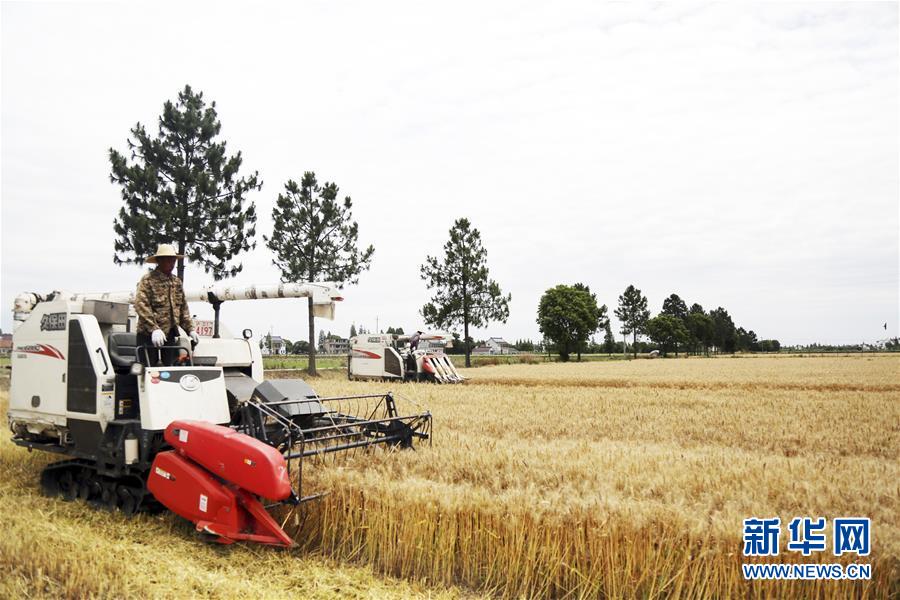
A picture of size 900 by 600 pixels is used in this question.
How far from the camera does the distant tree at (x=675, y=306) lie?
121250 millimetres

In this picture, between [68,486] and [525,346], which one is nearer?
[68,486]

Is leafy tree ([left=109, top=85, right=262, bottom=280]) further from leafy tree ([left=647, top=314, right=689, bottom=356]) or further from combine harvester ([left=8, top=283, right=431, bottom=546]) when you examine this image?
leafy tree ([left=647, top=314, right=689, bottom=356])

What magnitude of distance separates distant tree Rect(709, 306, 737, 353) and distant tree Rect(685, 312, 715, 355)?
9.05 ft

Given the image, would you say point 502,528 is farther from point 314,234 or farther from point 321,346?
point 321,346

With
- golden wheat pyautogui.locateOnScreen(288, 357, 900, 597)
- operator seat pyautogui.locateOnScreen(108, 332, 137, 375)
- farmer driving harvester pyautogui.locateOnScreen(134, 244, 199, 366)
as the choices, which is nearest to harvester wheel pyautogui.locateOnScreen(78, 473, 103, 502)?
operator seat pyautogui.locateOnScreen(108, 332, 137, 375)

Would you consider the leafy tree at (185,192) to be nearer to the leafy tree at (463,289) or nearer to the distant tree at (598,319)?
the leafy tree at (463,289)

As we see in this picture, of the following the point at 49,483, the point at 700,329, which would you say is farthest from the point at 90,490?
the point at 700,329

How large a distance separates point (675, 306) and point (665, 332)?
28.1 metres

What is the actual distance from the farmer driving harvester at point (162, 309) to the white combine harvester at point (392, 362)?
59.9 feet

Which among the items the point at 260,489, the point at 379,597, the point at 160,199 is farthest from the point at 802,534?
the point at 160,199

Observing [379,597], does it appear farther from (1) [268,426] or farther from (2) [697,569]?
(1) [268,426]

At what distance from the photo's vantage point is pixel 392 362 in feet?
86.0

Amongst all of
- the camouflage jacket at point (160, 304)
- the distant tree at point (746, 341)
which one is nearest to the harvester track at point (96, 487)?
the camouflage jacket at point (160, 304)

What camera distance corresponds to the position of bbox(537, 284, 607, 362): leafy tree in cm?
6838
